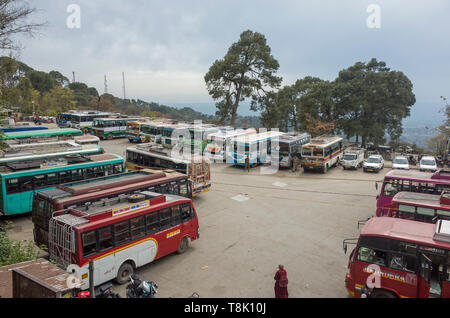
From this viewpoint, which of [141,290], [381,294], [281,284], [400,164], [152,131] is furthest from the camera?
[152,131]

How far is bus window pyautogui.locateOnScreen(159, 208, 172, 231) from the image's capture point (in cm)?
1195

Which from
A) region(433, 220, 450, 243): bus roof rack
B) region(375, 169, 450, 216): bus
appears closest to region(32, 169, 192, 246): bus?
region(375, 169, 450, 216): bus

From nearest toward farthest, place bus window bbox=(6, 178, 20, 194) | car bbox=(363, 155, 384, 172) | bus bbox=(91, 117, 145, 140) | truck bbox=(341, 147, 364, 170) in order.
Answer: bus window bbox=(6, 178, 20, 194), car bbox=(363, 155, 384, 172), truck bbox=(341, 147, 364, 170), bus bbox=(91, 117, 145, 140)

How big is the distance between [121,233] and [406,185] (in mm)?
12573

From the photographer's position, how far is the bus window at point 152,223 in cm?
1145

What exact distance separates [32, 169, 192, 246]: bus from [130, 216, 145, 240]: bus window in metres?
1.60

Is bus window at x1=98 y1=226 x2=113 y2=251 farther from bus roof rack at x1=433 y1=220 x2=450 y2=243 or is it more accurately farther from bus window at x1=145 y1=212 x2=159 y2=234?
bus roof rack at x1=433 y1=220 x2=450 y2=243

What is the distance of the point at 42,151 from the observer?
64.6ft

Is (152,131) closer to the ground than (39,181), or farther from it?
farther from it

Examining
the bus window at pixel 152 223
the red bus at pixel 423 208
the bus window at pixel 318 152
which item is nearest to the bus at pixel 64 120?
the bus window at pixel 318 152

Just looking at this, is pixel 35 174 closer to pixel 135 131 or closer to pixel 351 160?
pixel 135 131

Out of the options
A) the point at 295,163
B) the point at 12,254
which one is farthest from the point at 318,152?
the point at 12,254

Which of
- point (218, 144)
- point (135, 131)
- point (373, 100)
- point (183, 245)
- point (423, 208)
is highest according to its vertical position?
point (373, 100)
